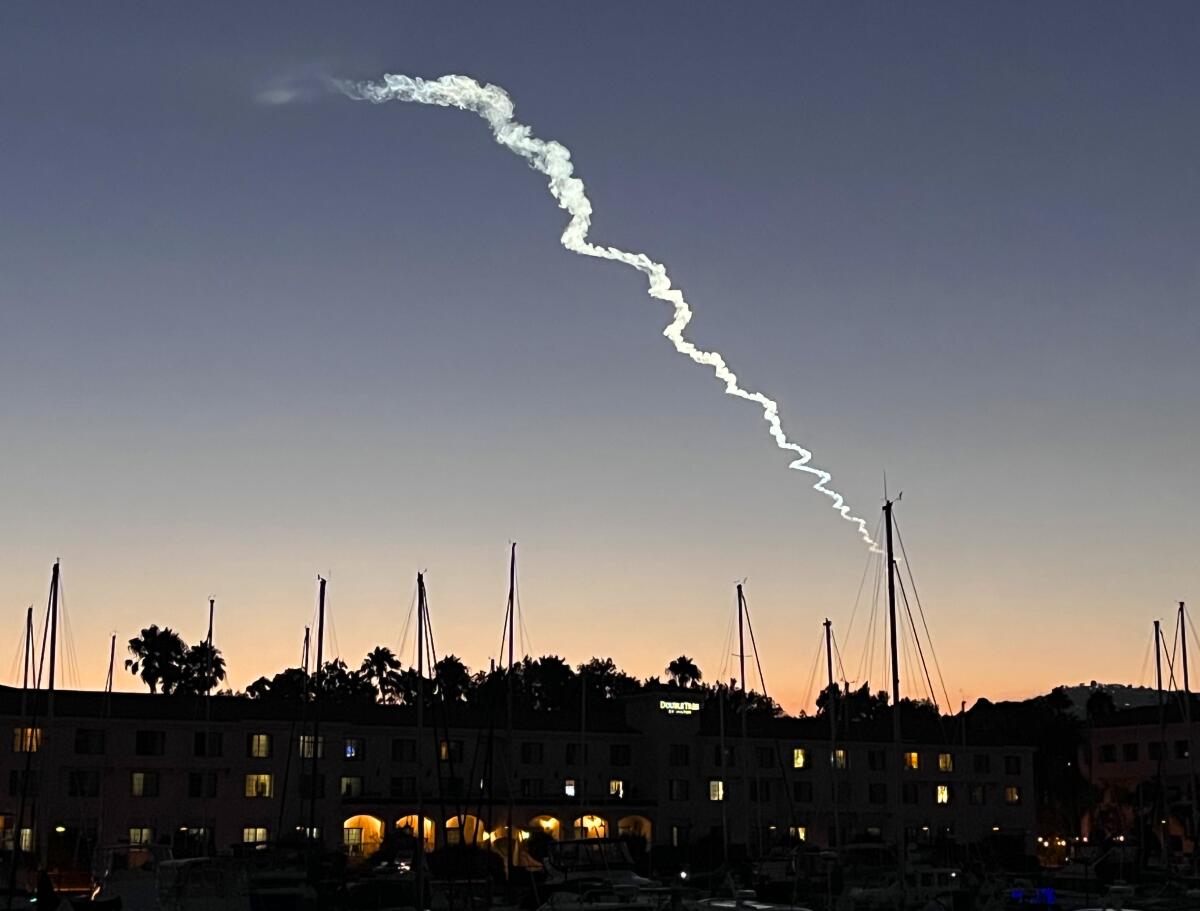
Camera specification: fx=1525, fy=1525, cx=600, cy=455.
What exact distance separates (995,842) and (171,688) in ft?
227

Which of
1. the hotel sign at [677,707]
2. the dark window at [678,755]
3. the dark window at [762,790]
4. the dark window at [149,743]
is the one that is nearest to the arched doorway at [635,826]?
the dark window at [678,755]

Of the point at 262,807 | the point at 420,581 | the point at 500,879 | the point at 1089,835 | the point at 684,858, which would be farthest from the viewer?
the point at 1089,835

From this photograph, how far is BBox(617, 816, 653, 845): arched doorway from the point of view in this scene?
96500mm

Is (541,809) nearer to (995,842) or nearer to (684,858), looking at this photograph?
(684,858)

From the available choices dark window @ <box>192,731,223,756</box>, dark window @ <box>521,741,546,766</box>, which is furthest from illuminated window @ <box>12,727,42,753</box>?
dark window @ <box>521,741,546,766</box>

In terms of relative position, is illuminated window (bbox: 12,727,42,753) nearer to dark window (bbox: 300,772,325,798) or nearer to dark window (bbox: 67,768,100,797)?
dark window (bbox: 67,768,100,797)

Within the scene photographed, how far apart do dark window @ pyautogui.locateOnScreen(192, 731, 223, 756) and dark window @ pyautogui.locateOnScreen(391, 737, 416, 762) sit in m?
11.0

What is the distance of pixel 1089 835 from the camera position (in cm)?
12162

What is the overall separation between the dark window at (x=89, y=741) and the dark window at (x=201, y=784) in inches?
205

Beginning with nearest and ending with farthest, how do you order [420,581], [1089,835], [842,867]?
[842,867] → [420,581] → [1089,835]

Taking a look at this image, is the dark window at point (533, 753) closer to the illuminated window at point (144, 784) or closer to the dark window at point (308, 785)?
the dark window at point (308, 785)

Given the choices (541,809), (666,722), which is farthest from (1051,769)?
(541,809)

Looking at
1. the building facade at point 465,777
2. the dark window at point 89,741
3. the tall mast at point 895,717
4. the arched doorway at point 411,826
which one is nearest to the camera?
the tall mast at point 895,717

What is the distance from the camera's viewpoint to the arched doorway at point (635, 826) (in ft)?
317
